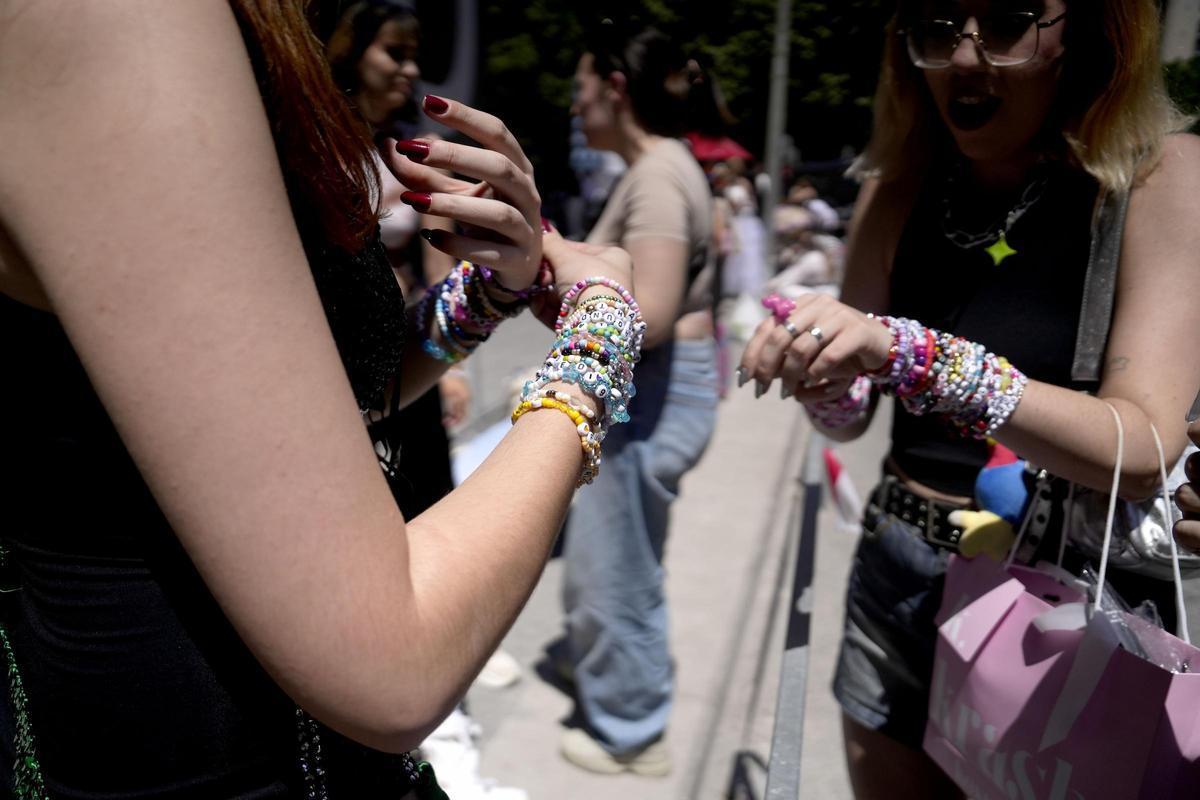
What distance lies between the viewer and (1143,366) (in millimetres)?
1281

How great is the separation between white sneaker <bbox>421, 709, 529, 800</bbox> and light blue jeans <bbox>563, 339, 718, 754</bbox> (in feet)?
1.95

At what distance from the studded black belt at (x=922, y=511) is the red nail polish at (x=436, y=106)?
3.62 feet

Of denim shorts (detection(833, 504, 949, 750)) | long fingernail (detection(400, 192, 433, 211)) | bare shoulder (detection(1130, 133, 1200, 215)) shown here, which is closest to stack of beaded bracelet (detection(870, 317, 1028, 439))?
bare shoulder (detection(1130, 133, 1200, 215))

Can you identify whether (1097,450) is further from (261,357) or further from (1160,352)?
(261,357)

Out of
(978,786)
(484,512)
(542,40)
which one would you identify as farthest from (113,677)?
(542,40)

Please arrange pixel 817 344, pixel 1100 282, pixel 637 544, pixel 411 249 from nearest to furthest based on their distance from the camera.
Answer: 1. pixel 817 344
2. pixel 1100 282
3. pixel 637 544
4. pixel 411 249

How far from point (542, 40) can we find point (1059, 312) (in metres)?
18.0

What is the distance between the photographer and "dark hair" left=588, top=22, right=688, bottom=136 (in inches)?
105

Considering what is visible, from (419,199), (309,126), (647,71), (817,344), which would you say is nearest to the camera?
(309,126)

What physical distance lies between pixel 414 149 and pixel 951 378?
0.79 meters

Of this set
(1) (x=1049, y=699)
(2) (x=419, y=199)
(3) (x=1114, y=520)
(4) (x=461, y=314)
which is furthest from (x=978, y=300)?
(2) (x=419, y=199)

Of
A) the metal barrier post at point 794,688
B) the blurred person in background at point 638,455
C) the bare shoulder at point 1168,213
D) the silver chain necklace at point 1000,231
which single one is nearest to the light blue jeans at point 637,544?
the blurred person in background at point 638,455

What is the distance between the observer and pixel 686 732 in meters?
3.03

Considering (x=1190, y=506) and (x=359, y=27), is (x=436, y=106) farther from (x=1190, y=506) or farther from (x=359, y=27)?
(x=359, y=27)
